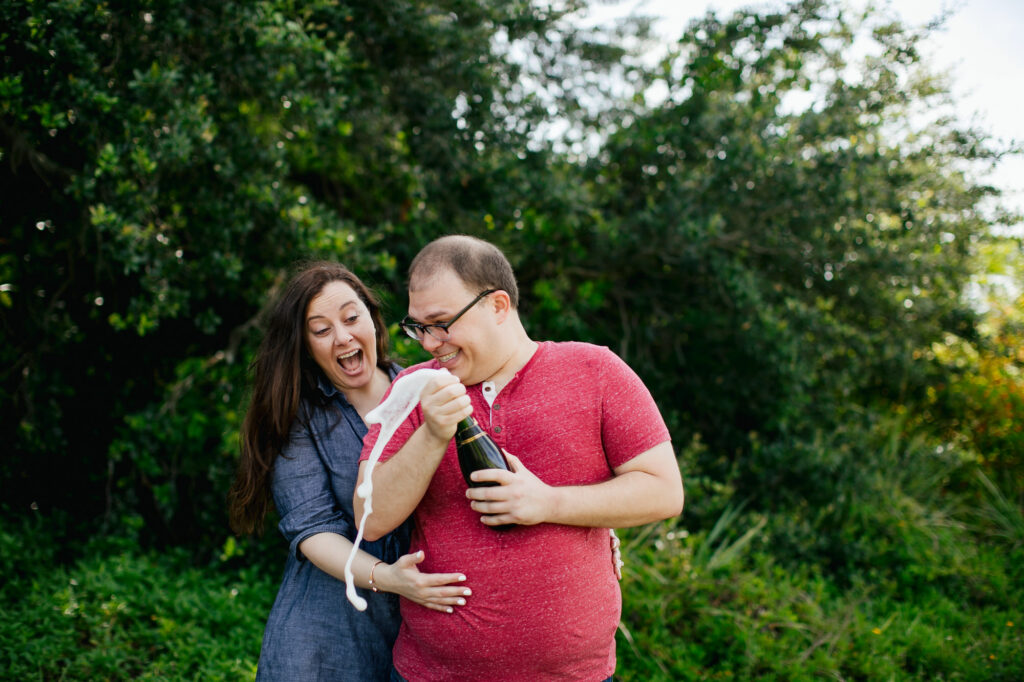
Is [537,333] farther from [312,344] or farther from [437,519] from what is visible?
[437,519]

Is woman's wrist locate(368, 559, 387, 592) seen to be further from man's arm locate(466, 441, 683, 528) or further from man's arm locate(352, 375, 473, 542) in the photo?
man's arm locate(466, 441, 683, 528)

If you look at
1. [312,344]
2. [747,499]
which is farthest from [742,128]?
[312,344]

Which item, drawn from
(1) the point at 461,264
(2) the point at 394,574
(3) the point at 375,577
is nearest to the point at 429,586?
(2) the point at 394,574

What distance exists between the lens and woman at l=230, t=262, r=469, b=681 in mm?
2373

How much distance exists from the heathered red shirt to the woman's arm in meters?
0.05

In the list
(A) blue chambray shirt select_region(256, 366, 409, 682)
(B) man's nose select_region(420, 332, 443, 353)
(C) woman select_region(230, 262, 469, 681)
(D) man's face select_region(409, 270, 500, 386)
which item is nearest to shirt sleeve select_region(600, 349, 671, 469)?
(D) man's face select_region(409, 270, 500, 386)

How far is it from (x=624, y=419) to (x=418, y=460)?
0.63m

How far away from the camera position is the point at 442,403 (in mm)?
1775

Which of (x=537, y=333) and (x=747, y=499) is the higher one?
(x=537, y=333)

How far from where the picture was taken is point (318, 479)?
248 centimetres

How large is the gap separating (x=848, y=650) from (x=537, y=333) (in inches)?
142

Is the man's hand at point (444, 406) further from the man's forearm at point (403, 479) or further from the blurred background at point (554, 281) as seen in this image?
the blurred background at point (554, 281)

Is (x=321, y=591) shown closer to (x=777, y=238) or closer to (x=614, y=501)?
(x=614, y=501)

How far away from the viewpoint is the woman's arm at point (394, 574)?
199 cm
